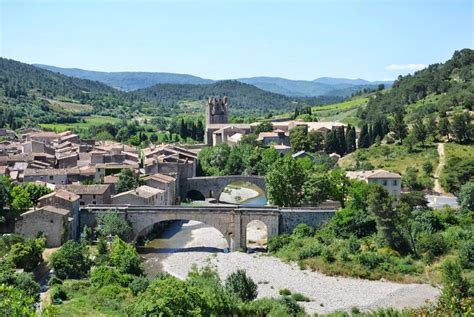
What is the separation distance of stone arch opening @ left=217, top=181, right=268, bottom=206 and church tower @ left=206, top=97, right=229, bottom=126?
95.1 ft

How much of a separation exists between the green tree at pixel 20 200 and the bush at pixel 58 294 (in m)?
14.0

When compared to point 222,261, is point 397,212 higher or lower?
higher

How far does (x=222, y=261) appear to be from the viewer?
44.1m

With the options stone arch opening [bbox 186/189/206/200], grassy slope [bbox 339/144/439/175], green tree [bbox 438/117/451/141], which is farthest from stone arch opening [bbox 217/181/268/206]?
green tree [bbox 438/117/451/141]

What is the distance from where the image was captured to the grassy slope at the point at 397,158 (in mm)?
71000

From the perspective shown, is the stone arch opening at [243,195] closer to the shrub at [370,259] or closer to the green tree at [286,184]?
the green tree at [286,184]

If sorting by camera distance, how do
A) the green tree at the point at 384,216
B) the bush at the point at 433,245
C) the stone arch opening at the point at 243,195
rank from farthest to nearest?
the stone arch opening at the point at 243,195, the green tree at the point at 384,216, the bush at the point at 433,245

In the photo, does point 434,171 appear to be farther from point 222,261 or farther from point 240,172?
point 222,261

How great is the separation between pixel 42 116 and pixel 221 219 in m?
94.1

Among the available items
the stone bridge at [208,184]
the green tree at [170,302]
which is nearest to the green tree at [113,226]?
the stone bridge at [208,184]

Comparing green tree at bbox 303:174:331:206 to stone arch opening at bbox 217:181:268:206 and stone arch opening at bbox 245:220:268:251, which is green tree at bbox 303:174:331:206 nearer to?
stone arch opening at bbox 245:220:268:251

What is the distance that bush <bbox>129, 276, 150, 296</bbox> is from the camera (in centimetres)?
3456

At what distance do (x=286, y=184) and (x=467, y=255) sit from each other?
17509mm

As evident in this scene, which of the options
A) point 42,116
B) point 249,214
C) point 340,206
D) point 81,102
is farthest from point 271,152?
point 81,102
